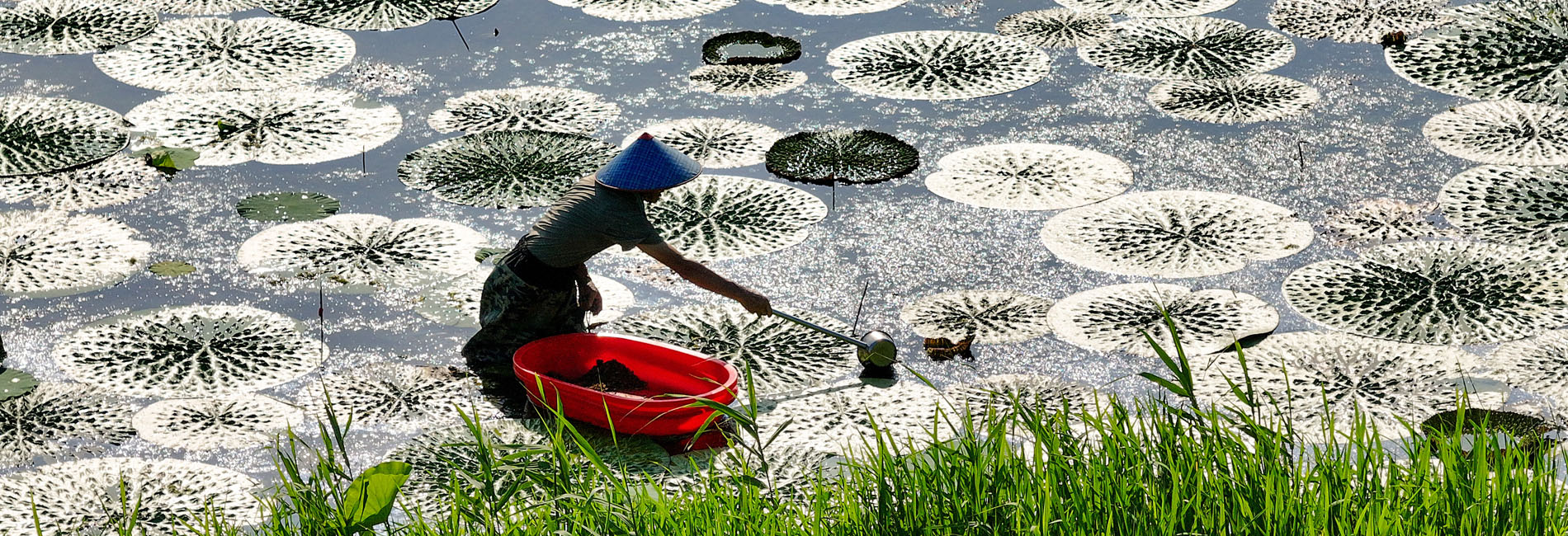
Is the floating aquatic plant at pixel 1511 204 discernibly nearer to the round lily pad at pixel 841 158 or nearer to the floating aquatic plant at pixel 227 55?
the round lily pad at pixel 841 158

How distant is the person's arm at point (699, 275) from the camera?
4363mm

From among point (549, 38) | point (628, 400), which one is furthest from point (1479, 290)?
point (549, 38)

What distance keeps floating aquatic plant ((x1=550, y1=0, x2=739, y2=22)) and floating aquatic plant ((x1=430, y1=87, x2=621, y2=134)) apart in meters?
0.85

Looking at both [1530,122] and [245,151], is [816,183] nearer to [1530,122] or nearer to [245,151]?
[245,151]

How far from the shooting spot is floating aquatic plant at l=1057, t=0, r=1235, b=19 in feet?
Answer: 23.3

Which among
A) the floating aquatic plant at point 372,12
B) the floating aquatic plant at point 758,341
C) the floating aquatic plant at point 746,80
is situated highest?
the floating aquatic plant at point 758,341

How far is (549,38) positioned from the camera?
7.02 meters

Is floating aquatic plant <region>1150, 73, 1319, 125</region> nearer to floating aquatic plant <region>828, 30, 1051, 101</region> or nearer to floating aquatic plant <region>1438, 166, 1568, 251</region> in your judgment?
floating aquatic plant <region>828, 30, 1051, 101</region>

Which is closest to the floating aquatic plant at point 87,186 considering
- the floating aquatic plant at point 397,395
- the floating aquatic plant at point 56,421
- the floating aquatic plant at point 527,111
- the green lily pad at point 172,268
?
the green lily pad at point 172,268

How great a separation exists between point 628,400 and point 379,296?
1.25 metres

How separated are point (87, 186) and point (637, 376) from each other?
2.43 metres

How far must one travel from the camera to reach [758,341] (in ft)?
15.7

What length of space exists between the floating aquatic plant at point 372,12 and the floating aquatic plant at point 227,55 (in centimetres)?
8

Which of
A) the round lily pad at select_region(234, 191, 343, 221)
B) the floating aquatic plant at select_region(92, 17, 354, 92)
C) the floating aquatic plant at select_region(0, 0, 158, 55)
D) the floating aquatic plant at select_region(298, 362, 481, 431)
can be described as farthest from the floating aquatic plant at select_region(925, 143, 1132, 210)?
the floating aquatic plant at select_region(0, 0, 158, 55)
